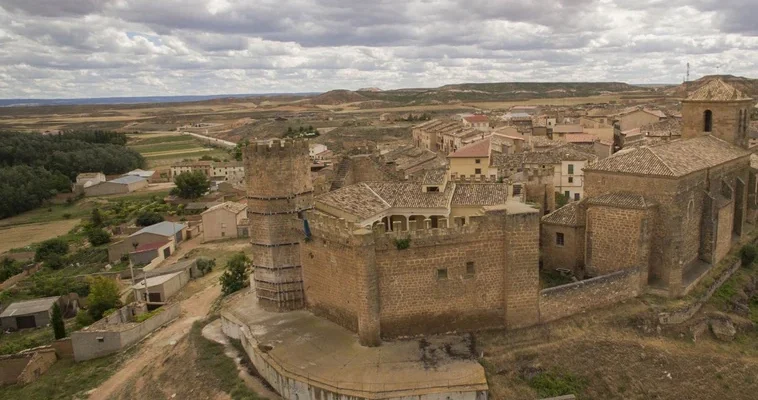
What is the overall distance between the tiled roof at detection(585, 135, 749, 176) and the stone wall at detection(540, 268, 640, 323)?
391 cm

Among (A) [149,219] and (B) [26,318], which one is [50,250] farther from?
(B) [26,318]

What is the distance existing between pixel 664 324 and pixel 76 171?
83287 millimetres

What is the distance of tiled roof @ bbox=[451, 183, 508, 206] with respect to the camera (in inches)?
976

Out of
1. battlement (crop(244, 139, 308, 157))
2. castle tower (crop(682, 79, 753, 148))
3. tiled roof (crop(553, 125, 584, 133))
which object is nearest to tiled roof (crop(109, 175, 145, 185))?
tiled roof (crop(553, 125, 584, 133))

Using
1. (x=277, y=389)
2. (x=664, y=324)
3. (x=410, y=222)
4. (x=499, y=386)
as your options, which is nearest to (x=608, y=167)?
(x=664, y=324)

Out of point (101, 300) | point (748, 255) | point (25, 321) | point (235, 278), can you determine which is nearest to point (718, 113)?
point (748, 255)

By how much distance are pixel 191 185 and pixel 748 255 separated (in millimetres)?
50393

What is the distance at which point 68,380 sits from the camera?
76.4 feet

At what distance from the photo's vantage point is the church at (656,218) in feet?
70.5

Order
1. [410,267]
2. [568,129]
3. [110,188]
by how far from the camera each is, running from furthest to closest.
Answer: [110,188] < [568,129] < [410,267]

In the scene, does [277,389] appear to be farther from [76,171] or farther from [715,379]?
[76,171]

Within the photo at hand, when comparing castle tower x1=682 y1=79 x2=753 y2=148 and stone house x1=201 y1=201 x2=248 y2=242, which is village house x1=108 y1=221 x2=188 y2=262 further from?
castle tower x1=682 y1=79 x2=753 y2=148

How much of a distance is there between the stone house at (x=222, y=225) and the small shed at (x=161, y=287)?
11539mm

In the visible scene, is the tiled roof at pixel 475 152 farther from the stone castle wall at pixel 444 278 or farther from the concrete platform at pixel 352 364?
the concrete platform at pixel 352 364
